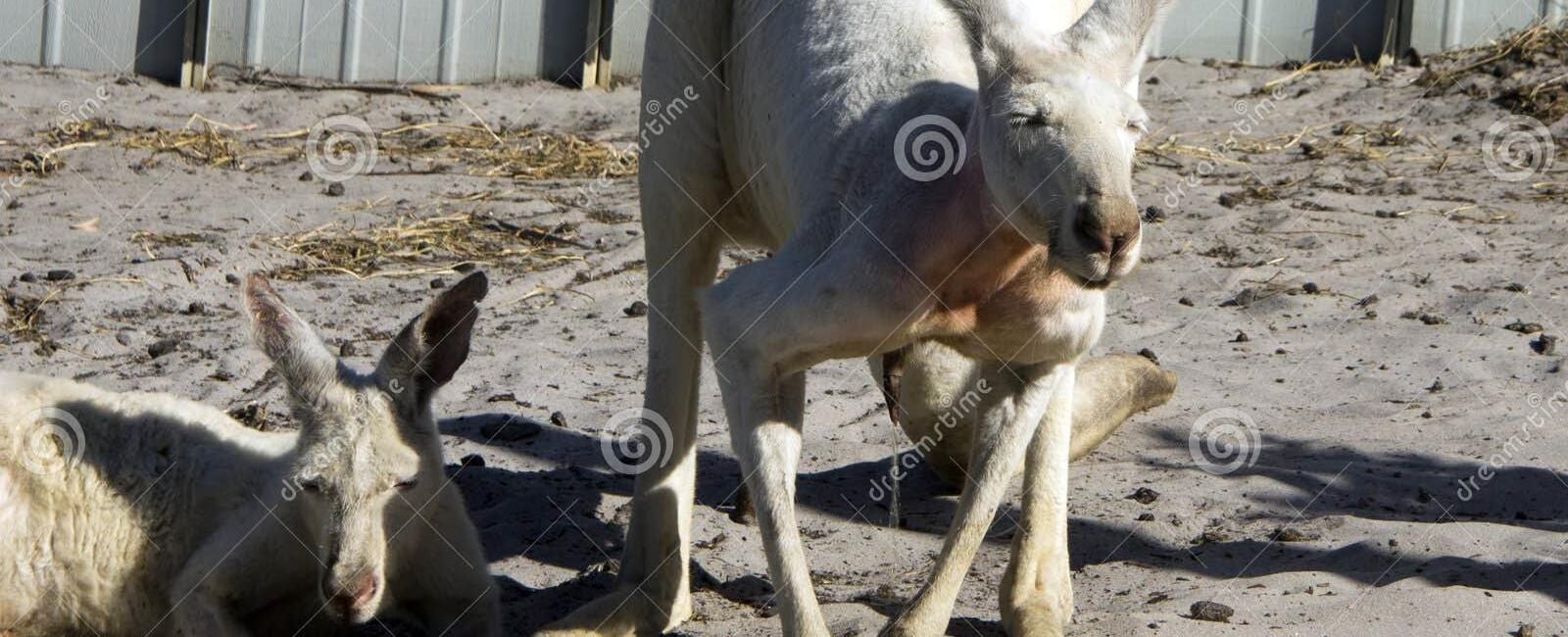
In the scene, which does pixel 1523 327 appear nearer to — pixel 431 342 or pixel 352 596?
pixel 431 342

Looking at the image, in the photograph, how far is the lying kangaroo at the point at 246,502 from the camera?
4.15 meters

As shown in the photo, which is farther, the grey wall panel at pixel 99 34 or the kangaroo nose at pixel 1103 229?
the grey wall panel at pixel 99 34

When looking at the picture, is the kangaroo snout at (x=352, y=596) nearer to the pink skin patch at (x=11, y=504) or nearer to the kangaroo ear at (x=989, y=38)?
the pink skin patch at (x=11, y=504)

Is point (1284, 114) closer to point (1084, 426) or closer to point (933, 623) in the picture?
point (1084, 426)

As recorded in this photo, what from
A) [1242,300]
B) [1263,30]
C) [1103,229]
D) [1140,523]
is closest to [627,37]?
Answer: [1263,30]

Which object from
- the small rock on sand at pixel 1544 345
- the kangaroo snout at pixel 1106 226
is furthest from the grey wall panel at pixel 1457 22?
the kangaroo snout at pixel 1106 226

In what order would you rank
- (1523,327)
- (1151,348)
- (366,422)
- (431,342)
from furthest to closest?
1. (1151,348)
2. (1523,327)
3. (431,342)
4. (366,422)

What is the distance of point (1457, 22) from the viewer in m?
10.8

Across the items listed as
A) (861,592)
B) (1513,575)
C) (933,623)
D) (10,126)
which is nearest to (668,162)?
(861,592)

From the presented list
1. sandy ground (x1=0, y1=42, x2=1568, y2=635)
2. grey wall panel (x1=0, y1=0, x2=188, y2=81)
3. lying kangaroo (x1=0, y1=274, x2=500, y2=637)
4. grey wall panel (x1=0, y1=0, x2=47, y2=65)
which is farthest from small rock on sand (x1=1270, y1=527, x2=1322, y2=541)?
grey wall panel (x1=0, y1=0, x2=47, y2=65)

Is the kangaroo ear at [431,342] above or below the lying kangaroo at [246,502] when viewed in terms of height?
above

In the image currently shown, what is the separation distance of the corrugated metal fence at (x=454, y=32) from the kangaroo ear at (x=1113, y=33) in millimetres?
7528

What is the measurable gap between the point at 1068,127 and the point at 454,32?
791 centimetres

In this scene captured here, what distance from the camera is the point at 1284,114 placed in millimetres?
9945
